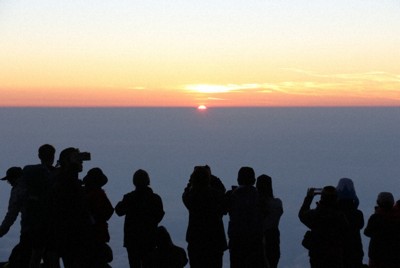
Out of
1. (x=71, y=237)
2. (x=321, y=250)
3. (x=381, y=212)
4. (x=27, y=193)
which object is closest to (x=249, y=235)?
(x=321, y=250)

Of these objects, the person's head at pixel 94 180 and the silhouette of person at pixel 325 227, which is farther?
the person's head at pixel 94 180

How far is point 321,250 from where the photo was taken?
9.12m

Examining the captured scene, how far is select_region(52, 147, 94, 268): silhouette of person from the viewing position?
8664 mm

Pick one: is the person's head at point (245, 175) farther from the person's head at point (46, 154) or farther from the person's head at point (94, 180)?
the person's head at point (46, 154)

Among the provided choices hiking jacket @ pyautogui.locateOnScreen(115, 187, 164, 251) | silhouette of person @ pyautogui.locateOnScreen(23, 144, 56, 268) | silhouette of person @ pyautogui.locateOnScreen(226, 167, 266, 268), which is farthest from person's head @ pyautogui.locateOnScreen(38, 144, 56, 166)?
silhouette of person @ pyautogui.locateOnScreen(226, 167, 266, 268)

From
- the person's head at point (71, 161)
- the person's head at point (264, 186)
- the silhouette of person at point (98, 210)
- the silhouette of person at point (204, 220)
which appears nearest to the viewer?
the person's head at point (71, 161)

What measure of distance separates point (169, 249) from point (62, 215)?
5.17 ft

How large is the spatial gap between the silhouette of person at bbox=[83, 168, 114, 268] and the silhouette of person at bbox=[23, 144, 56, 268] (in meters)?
0.54

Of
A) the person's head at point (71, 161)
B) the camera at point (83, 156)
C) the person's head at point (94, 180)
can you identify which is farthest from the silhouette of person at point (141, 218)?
the person's head at point (71, 161)

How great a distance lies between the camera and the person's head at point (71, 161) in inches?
339

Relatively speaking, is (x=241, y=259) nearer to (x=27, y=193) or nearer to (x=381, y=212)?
(x=381, y=212)

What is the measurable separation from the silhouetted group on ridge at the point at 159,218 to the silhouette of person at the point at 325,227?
0.01 m

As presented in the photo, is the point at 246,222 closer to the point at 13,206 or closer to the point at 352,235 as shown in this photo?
the point at 352,235

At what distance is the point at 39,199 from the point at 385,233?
4690 mm
